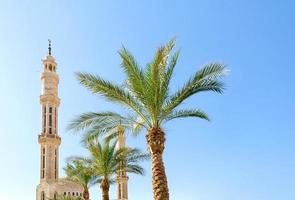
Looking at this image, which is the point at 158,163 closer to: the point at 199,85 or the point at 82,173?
the point at 199,85

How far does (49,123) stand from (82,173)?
34396 mm

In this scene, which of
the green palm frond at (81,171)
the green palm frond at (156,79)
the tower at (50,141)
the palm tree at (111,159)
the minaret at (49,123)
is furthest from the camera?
the minaret at (49,123)

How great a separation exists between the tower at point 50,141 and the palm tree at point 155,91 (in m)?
45.4

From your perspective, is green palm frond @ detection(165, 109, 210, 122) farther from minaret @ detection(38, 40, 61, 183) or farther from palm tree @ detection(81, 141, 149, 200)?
minaret @ detection(38, 40, 61, 183)

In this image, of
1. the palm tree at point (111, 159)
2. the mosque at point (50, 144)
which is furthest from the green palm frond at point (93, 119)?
the mosque at point (50, 144)

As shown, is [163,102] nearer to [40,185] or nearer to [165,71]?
[165,71]

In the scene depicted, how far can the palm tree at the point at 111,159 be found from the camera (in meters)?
26.5

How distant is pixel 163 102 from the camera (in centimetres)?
1728

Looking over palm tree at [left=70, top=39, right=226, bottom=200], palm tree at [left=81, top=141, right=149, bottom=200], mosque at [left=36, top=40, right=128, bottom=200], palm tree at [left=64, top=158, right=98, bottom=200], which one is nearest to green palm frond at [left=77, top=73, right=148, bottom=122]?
palm tree at [left=70, top=39, right=226, bottom=200]

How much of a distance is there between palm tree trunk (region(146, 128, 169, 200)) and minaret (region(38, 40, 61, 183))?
4822cm

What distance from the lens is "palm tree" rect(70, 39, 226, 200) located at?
1672 cm

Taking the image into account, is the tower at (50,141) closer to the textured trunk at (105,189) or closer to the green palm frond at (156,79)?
the textured trunk at (105,189)

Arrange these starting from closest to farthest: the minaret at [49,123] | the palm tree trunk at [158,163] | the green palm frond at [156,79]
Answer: the palm tree trunk at [158,163], the green palm frond at [156,79], the minaret at [49,123]

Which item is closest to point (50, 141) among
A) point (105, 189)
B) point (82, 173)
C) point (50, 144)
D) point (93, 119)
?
point (50, 144)
